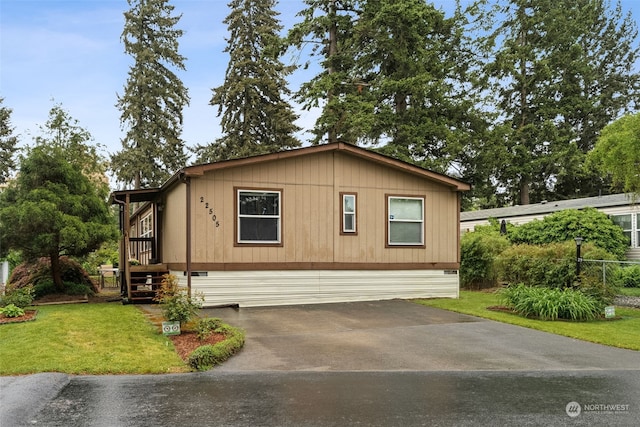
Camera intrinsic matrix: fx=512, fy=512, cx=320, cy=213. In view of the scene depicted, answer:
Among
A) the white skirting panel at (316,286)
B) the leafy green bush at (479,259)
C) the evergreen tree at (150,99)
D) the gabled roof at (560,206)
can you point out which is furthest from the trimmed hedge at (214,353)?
the evergreen tree at (150,99)

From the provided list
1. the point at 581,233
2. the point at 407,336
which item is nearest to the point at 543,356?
the point at 407,336

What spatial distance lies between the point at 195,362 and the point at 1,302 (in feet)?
23.7

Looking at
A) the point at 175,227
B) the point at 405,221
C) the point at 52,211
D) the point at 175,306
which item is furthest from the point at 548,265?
the point at 52,211

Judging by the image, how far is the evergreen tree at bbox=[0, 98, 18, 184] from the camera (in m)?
39.0

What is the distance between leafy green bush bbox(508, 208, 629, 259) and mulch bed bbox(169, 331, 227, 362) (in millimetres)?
15247

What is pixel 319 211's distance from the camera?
12.8 m

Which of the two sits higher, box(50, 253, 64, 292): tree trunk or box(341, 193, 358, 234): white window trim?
box(341, 193, 358, 234): white window trim

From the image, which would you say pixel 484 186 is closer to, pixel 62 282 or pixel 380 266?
pixel 380 266

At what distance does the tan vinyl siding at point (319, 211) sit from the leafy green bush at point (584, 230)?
7.47 metres

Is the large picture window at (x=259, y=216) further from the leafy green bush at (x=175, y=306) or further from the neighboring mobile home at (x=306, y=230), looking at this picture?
the leafy green bush at (x=175, y=306)

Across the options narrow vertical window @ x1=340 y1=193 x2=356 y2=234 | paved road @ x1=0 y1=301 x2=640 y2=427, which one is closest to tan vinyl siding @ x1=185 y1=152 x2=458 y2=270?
narrow vertical window @ x1=340 y1=193 x2=356 y2=234

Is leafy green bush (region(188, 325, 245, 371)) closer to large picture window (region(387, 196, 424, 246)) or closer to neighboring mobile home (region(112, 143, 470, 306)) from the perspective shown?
neighboring mobile home (region(112, 143, 470, 306))

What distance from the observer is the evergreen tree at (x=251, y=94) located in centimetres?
3127

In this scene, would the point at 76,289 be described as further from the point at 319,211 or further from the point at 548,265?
the point at 548,265
